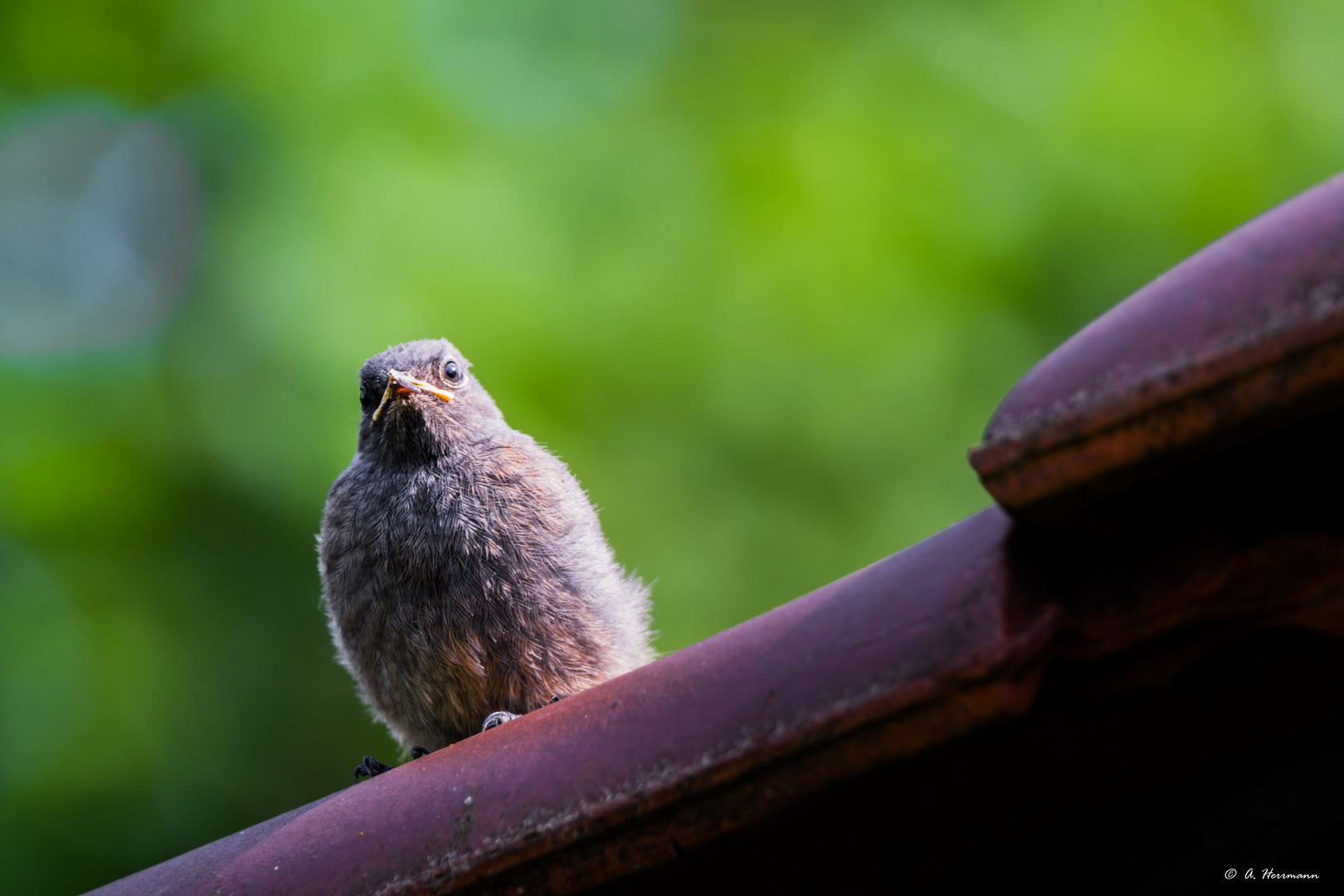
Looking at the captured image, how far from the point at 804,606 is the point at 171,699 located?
5.81 m

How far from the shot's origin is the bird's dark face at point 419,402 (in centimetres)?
392

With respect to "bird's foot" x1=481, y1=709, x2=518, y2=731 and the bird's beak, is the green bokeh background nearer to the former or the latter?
the bird's beak

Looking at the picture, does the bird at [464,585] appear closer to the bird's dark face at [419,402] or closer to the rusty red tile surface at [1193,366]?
the bird's dark face at [419,402]

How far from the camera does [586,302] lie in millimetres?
6246

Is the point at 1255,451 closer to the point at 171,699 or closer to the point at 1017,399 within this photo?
the point at 1017,399

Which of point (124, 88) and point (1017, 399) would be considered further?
point (124, 88)

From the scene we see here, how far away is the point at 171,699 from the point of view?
656 cm

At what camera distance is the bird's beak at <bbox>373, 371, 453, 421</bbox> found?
404 cm

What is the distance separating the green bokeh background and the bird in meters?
2.07

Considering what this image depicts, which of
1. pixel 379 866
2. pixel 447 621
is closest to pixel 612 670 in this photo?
pixel 447 621

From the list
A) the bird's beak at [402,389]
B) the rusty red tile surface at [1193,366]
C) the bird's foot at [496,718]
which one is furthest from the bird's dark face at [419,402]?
the rusty red tile surface at [1193,366]

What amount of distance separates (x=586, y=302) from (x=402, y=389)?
2.33m

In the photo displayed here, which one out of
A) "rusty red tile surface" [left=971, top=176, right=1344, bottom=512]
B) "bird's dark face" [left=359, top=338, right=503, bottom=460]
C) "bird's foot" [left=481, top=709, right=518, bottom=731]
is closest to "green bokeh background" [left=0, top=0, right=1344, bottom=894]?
"bird's dark face" [left=359, top=338, right=503, bottom=460]

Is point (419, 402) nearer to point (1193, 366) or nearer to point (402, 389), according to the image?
point (402, 389)
